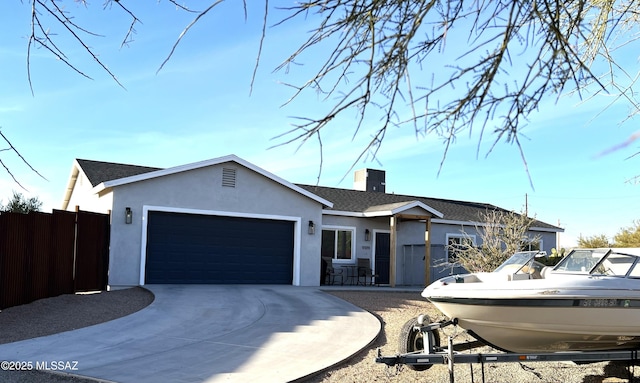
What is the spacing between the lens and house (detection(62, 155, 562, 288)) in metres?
16.2

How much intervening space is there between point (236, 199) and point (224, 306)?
5484mm

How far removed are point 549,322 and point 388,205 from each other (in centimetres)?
1462

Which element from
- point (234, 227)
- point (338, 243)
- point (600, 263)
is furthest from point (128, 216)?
point (600, 263)

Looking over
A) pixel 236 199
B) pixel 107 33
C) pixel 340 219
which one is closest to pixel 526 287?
pixel 107 33

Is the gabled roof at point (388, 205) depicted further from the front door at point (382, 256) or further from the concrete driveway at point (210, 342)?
the concrete driveway at point (210, 342)

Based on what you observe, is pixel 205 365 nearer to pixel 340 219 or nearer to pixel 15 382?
pixel 15 382

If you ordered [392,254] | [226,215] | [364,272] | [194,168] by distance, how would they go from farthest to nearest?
[364,272] → [392,254] → [226,215] → [194,168]

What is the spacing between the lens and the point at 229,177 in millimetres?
17859

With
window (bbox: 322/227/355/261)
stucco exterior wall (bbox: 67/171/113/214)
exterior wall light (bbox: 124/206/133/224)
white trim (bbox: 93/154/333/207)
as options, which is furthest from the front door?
stucco exterior wall (bbox: 67/171/113/214)

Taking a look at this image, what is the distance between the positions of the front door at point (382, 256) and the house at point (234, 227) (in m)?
0.04

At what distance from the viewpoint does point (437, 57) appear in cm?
391

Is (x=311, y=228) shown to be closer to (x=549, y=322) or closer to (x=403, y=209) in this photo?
(x=403, y=209)

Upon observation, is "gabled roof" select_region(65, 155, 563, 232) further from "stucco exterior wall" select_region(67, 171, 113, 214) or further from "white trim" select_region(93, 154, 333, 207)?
"stucco exterior wall" select_region(67, 171, 113, 214)

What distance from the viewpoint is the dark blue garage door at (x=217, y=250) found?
16656mm
